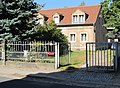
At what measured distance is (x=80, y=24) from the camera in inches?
1770

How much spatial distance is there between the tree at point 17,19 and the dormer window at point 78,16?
2425 cm

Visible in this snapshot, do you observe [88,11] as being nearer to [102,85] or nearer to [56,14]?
[56,14]

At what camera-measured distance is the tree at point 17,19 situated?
19688 mm

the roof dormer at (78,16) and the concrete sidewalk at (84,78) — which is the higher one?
the roof dormer at (78,16)

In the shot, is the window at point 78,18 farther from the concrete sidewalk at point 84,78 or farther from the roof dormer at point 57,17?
the concrete sidewalk at point 84,78

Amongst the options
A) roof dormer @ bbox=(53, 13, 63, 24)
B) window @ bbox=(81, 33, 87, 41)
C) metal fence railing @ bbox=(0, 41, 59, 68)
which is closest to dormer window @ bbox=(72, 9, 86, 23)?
window @ bbox=(81, 33, 87, 41)

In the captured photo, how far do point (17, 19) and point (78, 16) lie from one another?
26.6 metres

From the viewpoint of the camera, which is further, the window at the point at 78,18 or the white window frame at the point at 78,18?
the window at the point at 78,18

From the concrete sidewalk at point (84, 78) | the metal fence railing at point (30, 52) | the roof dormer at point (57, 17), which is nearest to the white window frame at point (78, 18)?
the roof dormer at point (57, 17)

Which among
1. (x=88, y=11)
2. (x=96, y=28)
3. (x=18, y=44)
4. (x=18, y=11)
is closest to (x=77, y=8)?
(x=88, y=11)

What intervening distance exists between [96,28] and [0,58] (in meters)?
29.9

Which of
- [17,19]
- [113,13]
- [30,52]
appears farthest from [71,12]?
[30,52]

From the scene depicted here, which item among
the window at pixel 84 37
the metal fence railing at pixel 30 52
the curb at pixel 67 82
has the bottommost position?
the curb at pixel 67 82

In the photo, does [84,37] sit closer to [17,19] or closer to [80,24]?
[80,24]
